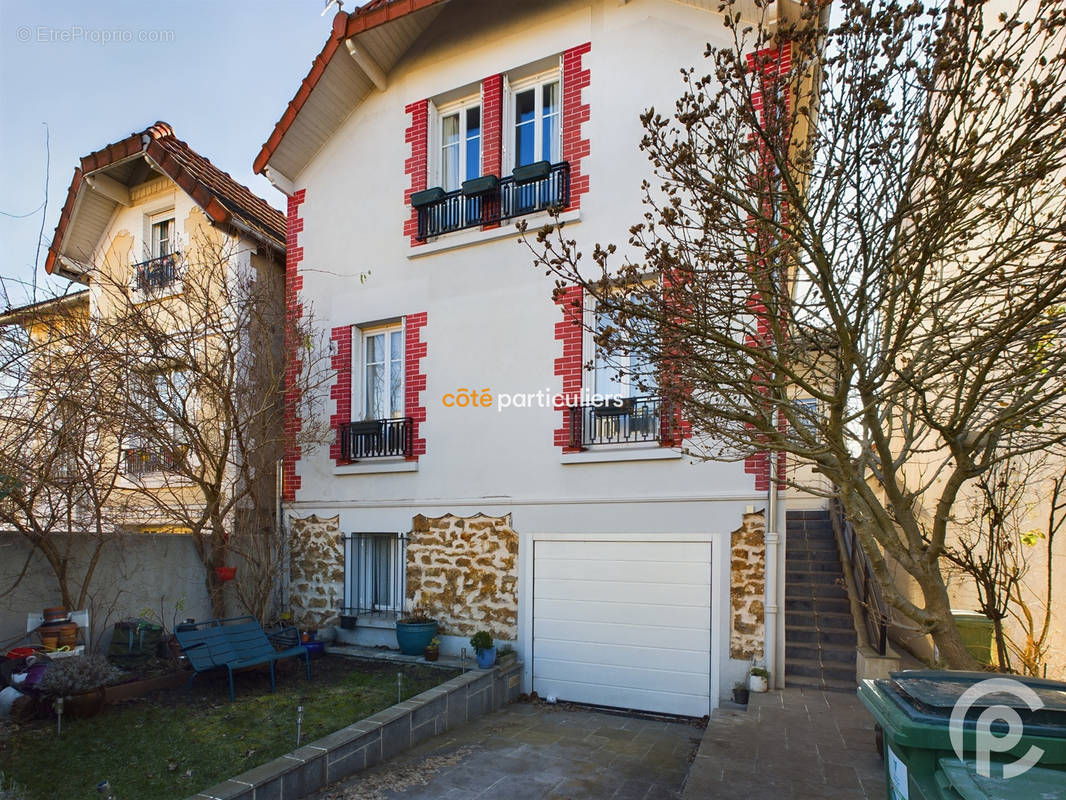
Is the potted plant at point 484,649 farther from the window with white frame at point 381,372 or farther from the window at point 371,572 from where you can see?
the window with white frame at point 381,372

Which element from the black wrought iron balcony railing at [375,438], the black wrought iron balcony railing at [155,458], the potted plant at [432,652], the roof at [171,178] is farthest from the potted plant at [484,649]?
the roof at [171,178]

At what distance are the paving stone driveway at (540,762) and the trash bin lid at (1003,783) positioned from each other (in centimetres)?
342

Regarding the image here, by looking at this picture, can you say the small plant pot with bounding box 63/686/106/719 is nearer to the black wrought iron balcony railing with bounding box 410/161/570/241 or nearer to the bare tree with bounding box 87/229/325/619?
the bare tree with bounding box 87/229/325/619

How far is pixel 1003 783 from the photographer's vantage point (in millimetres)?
2373

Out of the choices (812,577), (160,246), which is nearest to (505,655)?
(812,577)

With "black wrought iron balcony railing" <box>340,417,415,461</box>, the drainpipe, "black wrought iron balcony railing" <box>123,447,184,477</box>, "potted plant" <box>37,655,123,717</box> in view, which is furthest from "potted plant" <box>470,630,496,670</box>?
"black wrought iron balcony railing" <box>123,447,184,477</box>

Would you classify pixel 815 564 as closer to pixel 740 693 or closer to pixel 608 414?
pixel 740 693

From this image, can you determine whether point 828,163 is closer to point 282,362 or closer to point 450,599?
point 450,599

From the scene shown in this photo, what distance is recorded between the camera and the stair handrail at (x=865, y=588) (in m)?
7.14

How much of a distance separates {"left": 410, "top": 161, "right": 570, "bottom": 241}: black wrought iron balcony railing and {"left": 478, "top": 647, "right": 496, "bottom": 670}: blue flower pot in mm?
5188

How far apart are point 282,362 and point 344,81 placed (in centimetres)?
424

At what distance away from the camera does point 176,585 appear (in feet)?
29.7

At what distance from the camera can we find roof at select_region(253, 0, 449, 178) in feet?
30.8

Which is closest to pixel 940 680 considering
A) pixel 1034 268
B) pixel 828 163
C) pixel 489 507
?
pixel 1034 268
